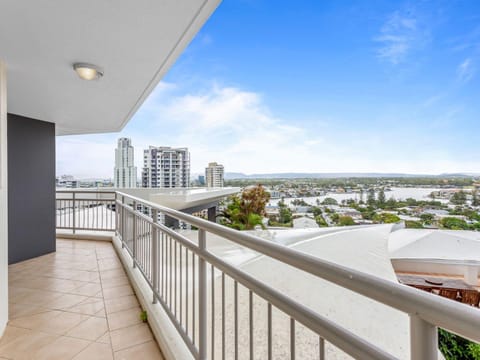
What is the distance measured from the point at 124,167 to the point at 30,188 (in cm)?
716

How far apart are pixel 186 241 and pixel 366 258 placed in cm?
1119

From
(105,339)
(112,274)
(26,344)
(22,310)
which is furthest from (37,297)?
(105,339)

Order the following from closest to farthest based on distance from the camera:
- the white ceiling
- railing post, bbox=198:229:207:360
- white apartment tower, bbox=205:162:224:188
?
→ railing post, bbox=198:229:207:360 < the white ceiling < white apartment tower, bbox=205:162:224:188

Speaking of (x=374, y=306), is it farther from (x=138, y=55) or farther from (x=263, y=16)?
(x=263, y=16)

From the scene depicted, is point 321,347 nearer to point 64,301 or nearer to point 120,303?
point 120,303

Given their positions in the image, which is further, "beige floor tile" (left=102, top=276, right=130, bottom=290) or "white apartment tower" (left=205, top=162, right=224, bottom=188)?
"white apartment tower" (left=205, top=162, right=224, bottom=188)

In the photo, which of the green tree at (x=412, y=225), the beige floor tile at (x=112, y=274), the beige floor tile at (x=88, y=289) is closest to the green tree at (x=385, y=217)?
the green tree at (x=412, y=225)

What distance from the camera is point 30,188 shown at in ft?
14.4

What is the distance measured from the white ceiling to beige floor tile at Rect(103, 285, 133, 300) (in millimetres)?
2281

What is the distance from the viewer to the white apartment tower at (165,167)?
16125 mm

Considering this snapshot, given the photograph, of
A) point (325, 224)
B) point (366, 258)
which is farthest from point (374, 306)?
point (325, 224)

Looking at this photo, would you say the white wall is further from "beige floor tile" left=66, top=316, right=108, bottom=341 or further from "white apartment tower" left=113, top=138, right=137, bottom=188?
"white apartment tower" left=113, top=138, right=137, bottom=188

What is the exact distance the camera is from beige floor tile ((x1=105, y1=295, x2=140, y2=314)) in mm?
2691

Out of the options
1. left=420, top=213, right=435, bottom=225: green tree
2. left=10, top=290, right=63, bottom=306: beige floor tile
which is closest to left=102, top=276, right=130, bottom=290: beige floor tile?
left=10, top=290, right=63, bottom=306: beige floor tile
